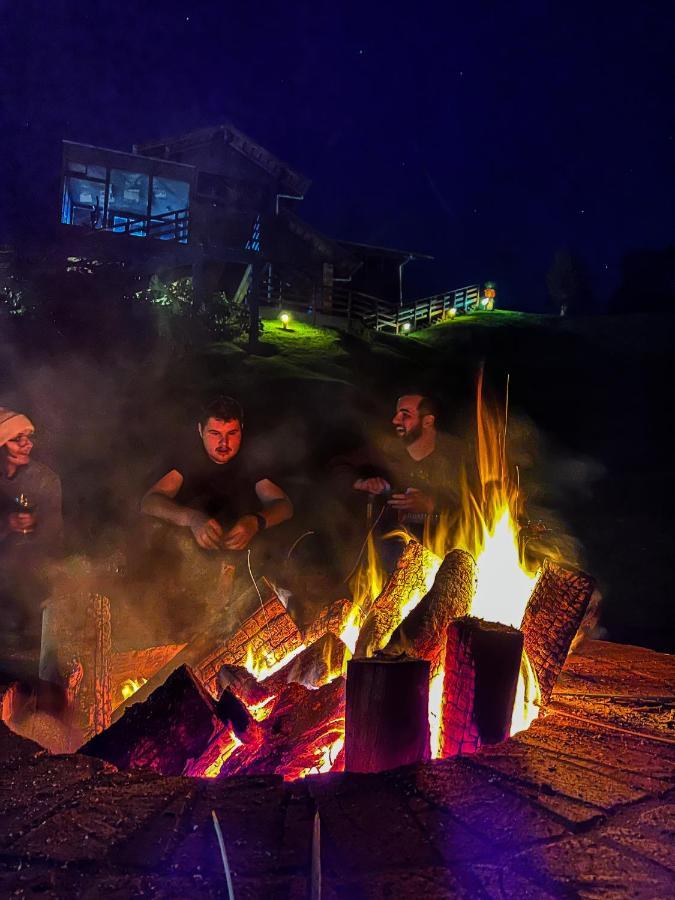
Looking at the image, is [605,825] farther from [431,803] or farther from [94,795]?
[94,795]

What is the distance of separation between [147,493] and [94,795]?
10.7ft

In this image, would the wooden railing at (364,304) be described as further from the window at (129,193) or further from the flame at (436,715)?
the flame at (436,715)

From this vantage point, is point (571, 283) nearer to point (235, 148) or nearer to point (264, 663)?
point (235, 148)

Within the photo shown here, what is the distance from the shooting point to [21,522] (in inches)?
186

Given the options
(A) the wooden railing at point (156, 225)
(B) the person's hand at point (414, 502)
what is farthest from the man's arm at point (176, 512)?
(A) the wooden railing at point (156, 225)

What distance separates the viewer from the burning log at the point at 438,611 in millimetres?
3330

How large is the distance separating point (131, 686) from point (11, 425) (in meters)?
2.32

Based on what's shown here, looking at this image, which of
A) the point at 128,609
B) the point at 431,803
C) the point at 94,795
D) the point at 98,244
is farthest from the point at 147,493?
the point at 98,244

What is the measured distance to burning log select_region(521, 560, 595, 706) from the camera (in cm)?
323

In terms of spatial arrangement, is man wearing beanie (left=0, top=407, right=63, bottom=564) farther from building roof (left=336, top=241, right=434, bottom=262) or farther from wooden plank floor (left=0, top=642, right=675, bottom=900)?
building roof (left=336, top=241, right=434, bottom=262)

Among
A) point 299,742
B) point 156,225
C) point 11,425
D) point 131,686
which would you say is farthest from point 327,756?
point 156,225

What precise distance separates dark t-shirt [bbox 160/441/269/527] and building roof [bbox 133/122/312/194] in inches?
729

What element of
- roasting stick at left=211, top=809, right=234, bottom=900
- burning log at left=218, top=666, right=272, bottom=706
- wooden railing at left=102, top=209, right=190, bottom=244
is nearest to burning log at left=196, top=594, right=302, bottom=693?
burning log at left=218, top=666, right=272, bottom=706

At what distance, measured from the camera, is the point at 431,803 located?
2.06m
